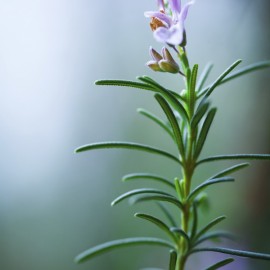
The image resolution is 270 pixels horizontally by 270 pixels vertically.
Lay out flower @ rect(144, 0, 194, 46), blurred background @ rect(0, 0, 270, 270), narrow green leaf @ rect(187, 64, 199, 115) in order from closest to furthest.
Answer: flower @ rect(144, 0, 194, 46) → narrow green leaf @ rect(187, 64, 199, 115) → blurred background @ rect(0, 0, 270, 270)

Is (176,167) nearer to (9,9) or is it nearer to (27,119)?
(27,119)

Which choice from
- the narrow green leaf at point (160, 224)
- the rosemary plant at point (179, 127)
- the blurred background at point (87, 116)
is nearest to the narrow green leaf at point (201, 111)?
the rosemary plant at point (179, 127)

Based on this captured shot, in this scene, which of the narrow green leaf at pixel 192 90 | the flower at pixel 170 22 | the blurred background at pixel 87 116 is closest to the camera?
the flower at pixel 170 22

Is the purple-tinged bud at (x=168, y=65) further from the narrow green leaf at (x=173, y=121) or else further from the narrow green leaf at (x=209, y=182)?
the narrow green leaf at (x=209, y=182)

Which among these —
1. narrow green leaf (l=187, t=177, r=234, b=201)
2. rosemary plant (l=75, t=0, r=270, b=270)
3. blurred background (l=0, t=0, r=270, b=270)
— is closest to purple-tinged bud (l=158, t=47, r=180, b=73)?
rosemary plant (l=75, t=0, r=270, b=270)

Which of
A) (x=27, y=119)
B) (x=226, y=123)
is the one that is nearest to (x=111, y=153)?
(x=27, y=119)

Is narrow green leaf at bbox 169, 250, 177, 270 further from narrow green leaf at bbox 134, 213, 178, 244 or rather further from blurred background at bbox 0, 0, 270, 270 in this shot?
blurred background at bbox 0, 0, 270, 270

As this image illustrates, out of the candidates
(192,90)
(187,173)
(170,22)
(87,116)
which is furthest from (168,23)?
(87,116)
